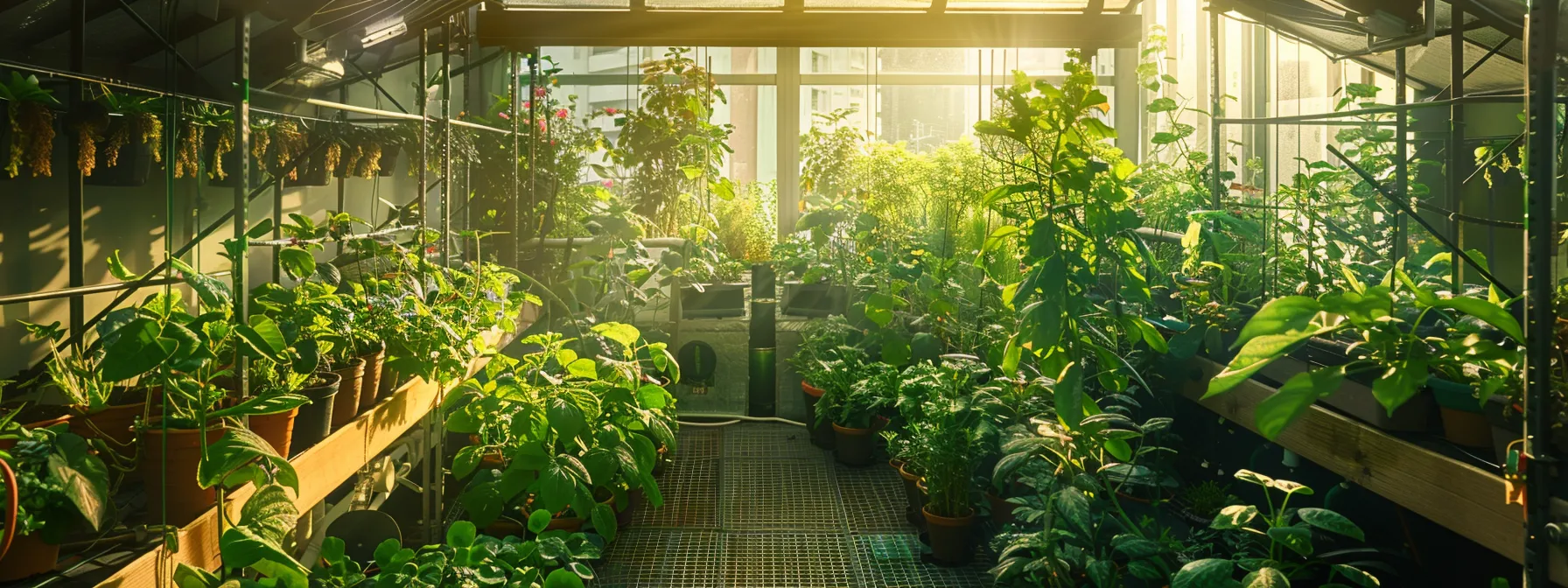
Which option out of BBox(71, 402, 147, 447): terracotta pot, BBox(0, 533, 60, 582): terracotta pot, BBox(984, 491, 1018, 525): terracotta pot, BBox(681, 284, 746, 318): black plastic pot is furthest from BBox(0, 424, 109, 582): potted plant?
BBox(681, 284, 746, 318): black plastic pot

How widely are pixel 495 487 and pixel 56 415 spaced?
1.25 metres

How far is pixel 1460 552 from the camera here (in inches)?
82.1

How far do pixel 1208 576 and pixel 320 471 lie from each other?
1.80m

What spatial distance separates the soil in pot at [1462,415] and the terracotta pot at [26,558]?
2.35m

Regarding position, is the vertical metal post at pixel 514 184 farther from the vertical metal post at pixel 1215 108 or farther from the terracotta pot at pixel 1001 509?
the vertical metal post at pixel 1215 108

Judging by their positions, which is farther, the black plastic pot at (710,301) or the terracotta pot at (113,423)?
the black plastic pot at (710,301)

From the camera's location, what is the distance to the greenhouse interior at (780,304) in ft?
5.68

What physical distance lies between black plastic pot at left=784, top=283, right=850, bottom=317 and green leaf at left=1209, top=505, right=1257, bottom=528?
3843 mm

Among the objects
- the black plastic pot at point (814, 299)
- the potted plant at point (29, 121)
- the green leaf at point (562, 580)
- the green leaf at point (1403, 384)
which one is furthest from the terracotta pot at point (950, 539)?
the potted plant at point (29, 121)

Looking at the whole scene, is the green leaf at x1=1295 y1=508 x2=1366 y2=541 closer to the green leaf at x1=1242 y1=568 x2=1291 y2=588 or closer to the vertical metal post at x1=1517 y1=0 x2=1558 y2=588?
the green leaf at x1=1242 y1=568 x2=1291 y2=588

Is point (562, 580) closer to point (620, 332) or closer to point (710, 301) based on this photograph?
point (620, 332)

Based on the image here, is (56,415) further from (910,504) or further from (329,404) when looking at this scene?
(910,504)

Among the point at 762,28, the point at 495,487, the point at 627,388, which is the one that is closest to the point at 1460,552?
the point at 627,388

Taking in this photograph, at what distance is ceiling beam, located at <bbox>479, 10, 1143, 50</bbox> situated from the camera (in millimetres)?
4531
